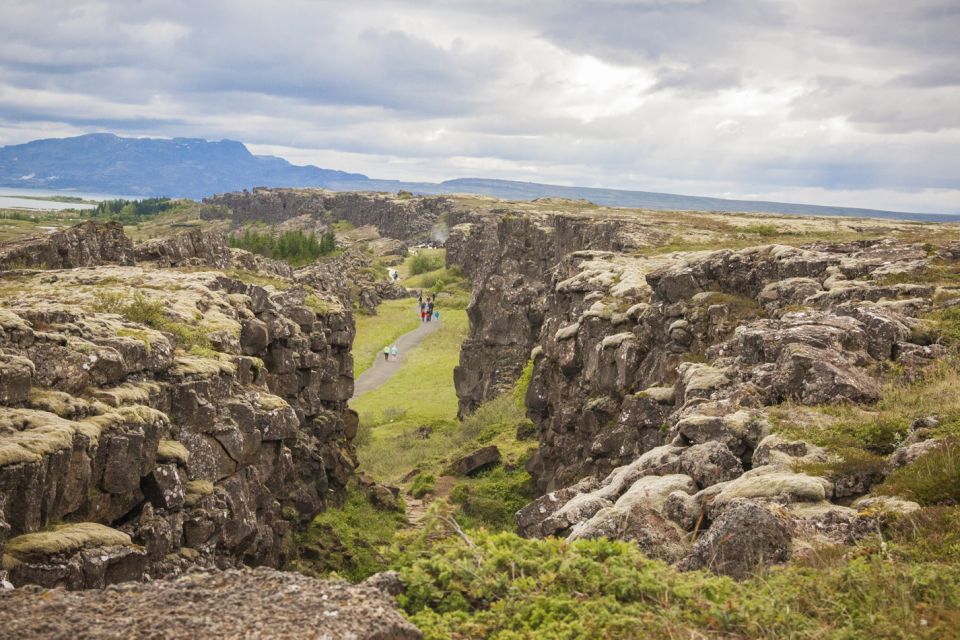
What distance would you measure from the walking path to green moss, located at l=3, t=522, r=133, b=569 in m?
47.2

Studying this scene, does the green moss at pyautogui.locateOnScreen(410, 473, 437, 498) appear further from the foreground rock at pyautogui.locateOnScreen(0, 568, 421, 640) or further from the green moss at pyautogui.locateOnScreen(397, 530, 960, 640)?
the foreground rock at pyautogui.locateOnScreen(0, 568, 421, 640)

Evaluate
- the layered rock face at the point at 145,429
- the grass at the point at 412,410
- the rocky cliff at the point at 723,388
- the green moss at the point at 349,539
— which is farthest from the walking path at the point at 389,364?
the layered rock face at the point at 145,429

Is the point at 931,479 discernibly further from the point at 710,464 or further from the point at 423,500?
the point at 423,500

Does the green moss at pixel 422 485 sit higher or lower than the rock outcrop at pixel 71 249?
lower

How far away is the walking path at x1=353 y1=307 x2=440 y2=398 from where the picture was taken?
3118 inches

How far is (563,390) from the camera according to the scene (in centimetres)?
4350

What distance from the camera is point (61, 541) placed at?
15.9 metres

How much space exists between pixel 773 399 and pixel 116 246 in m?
37.7

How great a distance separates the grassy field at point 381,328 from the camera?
9006cm

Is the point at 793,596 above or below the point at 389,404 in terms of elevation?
above

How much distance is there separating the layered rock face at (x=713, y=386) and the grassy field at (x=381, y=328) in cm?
4213

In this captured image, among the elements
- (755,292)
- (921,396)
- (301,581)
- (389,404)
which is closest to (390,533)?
(755,292)

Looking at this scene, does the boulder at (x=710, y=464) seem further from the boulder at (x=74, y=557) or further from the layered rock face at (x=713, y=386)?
the boulder at (x=74, y=557)

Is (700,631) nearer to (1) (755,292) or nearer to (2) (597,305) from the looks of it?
(1) (755,292)
